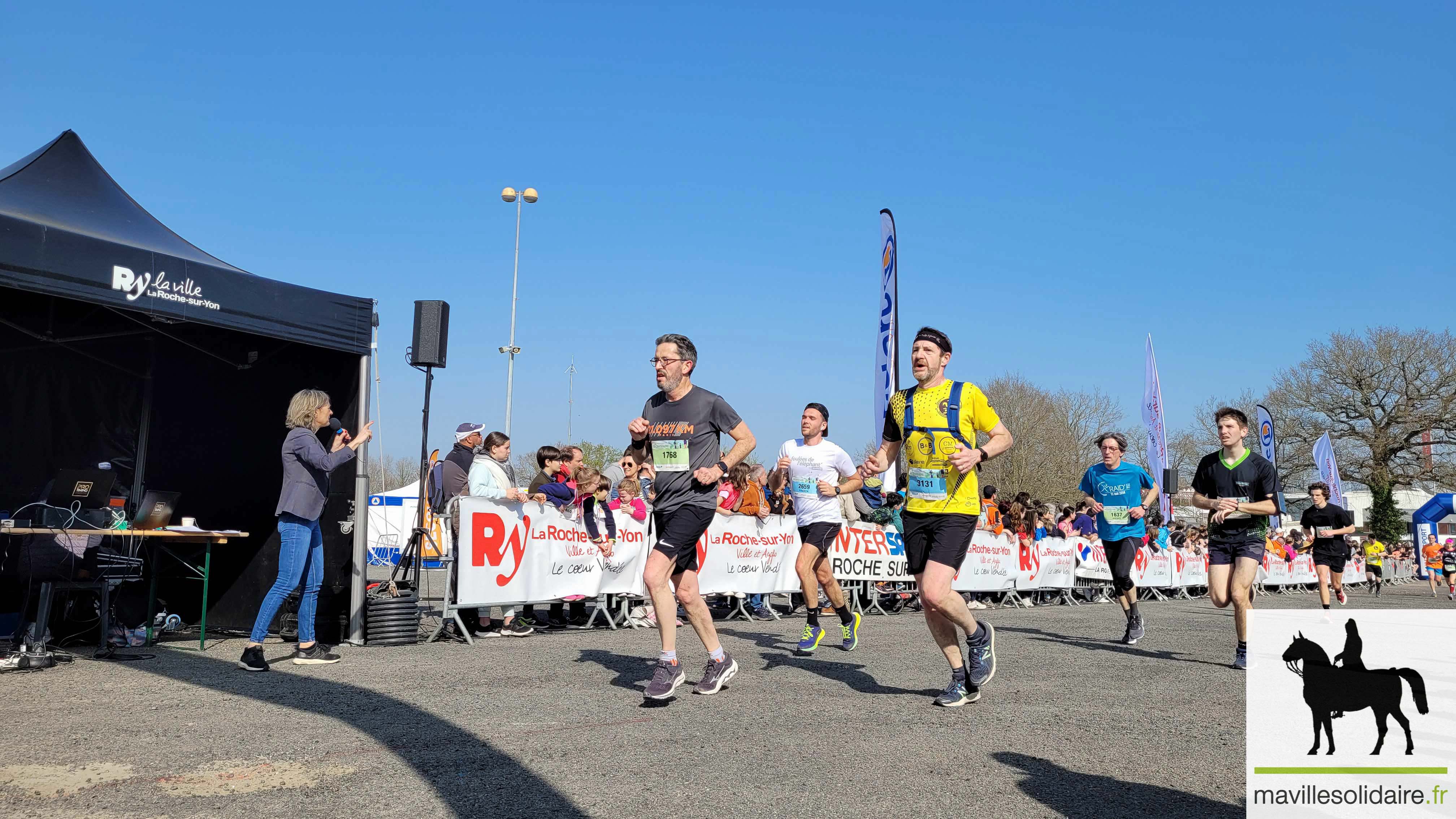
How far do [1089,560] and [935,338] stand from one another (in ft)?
47.3

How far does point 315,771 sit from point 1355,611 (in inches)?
147

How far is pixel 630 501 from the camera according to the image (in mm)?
11555

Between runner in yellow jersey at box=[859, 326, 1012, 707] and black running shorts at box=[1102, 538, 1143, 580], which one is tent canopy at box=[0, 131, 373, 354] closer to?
runner in yellow jersey at box=[859, 326, 1012, 707]

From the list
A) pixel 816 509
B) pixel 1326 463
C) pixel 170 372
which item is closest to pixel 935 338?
pixel 816 509

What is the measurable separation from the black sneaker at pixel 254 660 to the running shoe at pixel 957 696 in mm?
4789

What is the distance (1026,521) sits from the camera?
57.3ft

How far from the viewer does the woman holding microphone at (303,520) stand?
7.16 m

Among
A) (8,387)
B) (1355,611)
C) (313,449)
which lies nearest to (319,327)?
(313,449)

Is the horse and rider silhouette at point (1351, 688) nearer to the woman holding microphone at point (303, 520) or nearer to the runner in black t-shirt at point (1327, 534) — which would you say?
the woman holding microphone at point (303, 520)

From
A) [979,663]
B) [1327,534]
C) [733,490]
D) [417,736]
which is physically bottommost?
[417,736]

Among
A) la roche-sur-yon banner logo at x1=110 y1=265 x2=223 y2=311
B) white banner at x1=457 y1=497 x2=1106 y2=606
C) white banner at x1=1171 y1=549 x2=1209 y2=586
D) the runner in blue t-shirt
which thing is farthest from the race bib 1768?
white banner at x1=1171 y1=549 x2=1209 y2=586

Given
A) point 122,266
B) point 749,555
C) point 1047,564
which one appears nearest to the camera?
point 122,266

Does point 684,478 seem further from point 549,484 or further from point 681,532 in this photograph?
point 549,484

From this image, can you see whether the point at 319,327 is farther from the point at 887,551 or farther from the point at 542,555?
the point at 887,551
